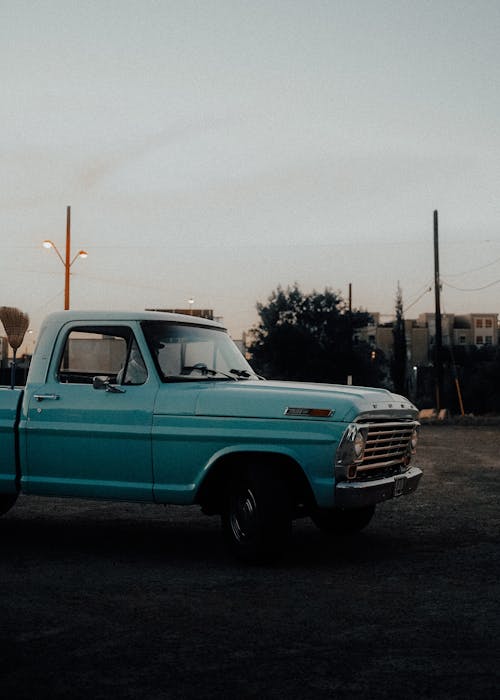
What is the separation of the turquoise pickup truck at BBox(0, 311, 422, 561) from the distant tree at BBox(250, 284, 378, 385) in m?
63.5

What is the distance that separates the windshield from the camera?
8164 millimetres

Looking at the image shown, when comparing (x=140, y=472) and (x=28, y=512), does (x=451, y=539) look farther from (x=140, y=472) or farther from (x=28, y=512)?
(x=28, y=512)

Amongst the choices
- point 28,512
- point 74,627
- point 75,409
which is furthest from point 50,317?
point 74,627

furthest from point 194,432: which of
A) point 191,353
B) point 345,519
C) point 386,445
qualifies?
point 345,519

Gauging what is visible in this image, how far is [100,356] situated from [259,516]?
282 cm

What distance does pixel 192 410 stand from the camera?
25.2 ft

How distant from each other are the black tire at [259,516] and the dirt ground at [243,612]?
0.56 ft

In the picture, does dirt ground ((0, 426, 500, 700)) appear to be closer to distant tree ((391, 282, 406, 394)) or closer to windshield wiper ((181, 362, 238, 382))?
windshield wiper ((181, 362, 238, 382))

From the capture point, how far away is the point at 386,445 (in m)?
7.93

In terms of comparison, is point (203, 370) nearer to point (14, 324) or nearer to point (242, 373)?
point (242, 373)

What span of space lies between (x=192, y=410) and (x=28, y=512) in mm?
4003

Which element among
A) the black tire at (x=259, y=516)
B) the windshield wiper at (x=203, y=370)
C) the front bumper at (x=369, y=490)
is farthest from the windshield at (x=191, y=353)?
the front bumper at (x=369, y=490)

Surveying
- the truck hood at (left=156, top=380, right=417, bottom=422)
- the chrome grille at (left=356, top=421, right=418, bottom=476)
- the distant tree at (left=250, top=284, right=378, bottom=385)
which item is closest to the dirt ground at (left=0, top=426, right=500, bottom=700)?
the chrome grille at (left=356, top=421, right=418, bottom=476)

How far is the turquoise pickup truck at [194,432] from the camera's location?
7.31 metres
